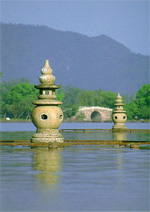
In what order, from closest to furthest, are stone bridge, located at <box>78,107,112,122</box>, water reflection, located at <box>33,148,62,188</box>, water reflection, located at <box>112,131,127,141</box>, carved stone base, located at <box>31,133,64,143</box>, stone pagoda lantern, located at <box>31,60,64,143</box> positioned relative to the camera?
water reflection, located at <box>33,148,62,188</box> < stone pagoda lantern, located at <box>31,60,64,143</box> < carved stone base, located at <box>31,133,64,143</box> < water reflection, located at <box>112,131,127,141</box> < stone bridge, located at <box>78,107,112,122</box>

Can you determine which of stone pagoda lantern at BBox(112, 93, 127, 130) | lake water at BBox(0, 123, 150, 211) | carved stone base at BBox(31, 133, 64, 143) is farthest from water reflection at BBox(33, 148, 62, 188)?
stone pagoda lantern at BBox(112, 93, 127, 130)

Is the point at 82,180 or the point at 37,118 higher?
the point at 37,118

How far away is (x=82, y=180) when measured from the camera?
15.9 metres

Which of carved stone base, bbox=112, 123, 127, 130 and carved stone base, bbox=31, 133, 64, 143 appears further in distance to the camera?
carved stone base, bbox=112, 123, 127, 130

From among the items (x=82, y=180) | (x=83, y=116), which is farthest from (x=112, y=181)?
(x=83, y=116)

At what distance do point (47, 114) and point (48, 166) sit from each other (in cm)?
1097

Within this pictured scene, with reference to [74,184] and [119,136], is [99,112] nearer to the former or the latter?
[119,136]

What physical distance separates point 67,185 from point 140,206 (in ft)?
9.63

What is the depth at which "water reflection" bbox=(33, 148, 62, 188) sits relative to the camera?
1569 centimetres

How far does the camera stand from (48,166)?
19.4 m

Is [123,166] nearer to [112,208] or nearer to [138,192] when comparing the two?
[138,192]

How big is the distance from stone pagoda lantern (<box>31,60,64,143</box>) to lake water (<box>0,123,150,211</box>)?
764cm

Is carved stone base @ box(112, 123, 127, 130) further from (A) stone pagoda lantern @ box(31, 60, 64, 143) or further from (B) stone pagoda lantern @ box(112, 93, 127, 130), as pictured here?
(A) stone pagoda lantern @ box(31, 60, 64, 143)

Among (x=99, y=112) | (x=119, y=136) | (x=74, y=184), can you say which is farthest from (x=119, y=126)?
(x=99, y=112)
